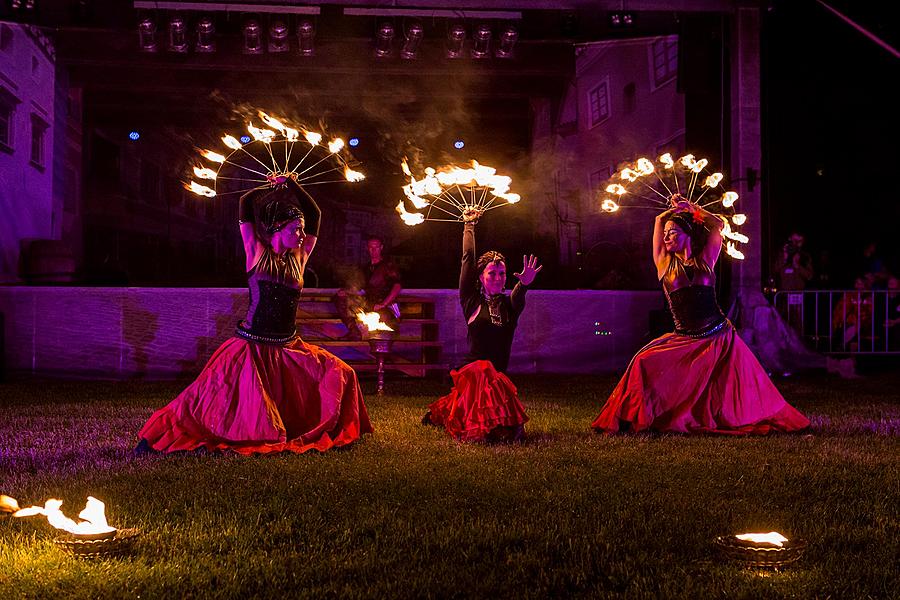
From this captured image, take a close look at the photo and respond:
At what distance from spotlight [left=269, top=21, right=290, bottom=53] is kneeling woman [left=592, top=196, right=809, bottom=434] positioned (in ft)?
24.8

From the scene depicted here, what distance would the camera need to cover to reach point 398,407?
9.74m

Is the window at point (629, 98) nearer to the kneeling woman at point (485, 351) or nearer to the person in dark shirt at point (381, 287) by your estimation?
the person in dark shirt at point (381, 287)

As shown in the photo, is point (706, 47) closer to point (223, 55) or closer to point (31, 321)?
point (223, 55)

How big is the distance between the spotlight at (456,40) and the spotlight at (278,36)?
2534 mm

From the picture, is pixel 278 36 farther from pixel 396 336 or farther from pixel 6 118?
pixel 6 118

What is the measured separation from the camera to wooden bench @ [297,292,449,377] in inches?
526

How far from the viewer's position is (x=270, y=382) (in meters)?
6.95

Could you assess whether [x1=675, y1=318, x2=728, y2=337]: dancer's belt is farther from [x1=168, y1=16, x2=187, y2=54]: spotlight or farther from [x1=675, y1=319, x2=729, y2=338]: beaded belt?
[x1=168, y1=16, x2=187, y2=54]: spotlight

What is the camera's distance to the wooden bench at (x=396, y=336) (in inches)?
526

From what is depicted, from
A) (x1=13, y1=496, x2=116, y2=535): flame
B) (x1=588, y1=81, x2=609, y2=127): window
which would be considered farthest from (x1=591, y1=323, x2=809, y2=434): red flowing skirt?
(x1=588, y1=81, x2=609, y2=127): window

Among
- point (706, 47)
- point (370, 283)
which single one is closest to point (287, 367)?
point (370, 283)

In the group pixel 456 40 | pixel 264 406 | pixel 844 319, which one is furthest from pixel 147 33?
pixel 844 319

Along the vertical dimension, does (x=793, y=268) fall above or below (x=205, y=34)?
below

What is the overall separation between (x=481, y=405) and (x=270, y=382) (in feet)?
5.67
